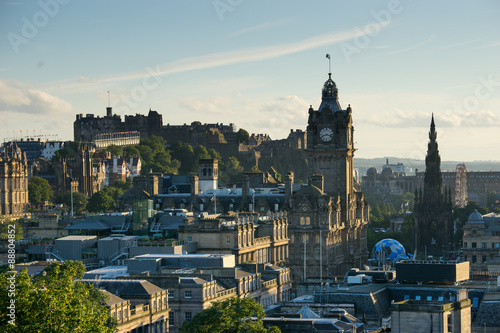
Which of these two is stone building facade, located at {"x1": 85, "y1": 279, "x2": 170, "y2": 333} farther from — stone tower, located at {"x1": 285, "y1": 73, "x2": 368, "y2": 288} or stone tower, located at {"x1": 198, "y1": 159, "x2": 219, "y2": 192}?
stone tower, located at {"x1": 198, "y1": 159, "x2": 219, "y2": 192}

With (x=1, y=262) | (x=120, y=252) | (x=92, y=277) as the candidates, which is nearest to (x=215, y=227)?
(x=120, y=252)

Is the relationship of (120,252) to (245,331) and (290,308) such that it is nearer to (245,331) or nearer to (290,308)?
(290,308)

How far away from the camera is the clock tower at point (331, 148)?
166 m

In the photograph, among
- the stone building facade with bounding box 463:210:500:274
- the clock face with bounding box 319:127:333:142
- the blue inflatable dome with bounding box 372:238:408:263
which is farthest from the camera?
the stone building facade with bounding box 463:210:500:274

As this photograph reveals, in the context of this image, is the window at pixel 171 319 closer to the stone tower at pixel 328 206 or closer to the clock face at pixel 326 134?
the stone tower at pixel 328 206

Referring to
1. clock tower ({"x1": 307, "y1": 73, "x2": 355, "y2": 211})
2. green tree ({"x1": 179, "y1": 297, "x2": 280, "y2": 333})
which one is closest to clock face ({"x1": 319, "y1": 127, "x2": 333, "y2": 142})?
clock tower ({"x1": 307, "y1": 73, "x2": 355, "y2": 211})

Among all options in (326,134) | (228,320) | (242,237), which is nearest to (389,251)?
(326,134)

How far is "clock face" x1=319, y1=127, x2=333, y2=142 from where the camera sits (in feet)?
547

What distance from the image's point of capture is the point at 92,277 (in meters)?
105

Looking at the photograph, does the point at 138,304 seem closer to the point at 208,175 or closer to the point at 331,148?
the point at 331,148

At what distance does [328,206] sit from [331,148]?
1286cm

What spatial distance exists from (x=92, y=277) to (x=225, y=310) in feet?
66.3

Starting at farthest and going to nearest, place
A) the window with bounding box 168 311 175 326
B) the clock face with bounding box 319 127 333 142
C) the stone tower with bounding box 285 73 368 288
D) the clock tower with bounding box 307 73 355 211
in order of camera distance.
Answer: the clock face with bounding box 319 127 333 142 < the clock tower with bounding box 307 73 355 211 < the stone tower with bounding box 285 73 368 288 < the window with bounding box 168 311 175 326

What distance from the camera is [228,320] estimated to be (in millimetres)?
86688
